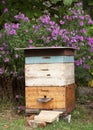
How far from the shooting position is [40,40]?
673 centimetres

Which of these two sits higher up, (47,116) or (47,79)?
(47,79)

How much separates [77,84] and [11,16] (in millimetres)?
2254

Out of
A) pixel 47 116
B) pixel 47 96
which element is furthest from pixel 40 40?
pixel 47 116

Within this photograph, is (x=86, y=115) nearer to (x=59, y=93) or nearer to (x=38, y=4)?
(x=59, y=93)

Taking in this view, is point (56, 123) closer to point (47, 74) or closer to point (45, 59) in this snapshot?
point (47, 74)

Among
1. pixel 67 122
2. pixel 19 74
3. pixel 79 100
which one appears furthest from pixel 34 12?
pixel 67 122

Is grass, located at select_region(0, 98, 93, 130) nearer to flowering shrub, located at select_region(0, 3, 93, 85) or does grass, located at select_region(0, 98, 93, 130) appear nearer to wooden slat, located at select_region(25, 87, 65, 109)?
wooden slat, located at select_region(25, 87, 65, 109)

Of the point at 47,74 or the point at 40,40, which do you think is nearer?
the point at 47,74

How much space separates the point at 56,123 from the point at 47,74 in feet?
2.65

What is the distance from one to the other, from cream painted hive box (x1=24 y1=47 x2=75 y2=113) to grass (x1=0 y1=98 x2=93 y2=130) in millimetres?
268

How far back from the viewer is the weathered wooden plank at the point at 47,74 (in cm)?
590

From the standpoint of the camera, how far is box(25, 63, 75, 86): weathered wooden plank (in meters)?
5.90

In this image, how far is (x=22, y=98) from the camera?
6926mm

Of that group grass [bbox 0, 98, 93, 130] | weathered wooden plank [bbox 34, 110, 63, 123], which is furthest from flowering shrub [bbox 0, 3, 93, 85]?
weathered wooden plank [bbox 34, 110, 63, 123]
